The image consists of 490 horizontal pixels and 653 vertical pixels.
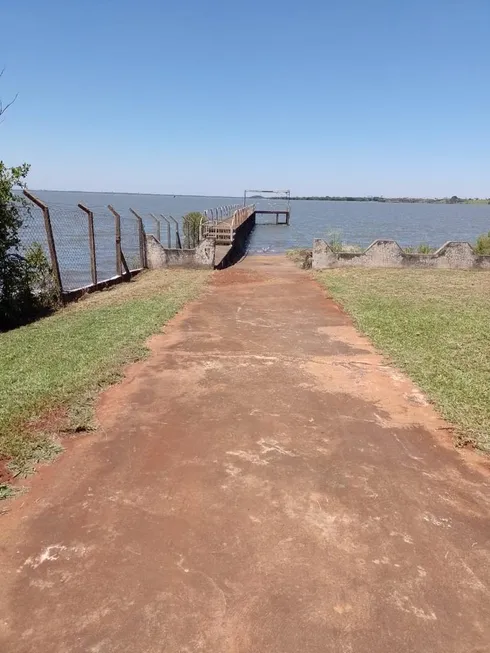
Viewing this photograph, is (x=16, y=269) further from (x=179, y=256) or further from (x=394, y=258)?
(x=394, y=258)

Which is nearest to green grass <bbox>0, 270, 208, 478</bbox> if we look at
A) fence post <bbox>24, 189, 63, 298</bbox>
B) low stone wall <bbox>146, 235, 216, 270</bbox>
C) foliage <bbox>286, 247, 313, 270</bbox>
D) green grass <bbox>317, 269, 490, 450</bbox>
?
fence post <bbox>24, 189, 63, 298</bbox>

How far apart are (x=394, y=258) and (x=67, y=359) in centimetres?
1266

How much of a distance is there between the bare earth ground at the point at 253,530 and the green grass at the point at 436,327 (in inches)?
14.7

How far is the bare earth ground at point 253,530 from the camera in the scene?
8.41 feet

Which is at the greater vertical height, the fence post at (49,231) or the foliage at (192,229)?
the fence post at (49,231)

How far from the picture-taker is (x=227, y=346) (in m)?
7.40

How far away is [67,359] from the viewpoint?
261 inches

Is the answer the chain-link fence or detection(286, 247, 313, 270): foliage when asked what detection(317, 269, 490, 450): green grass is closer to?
detection(286, 247, 313, 270): foliage

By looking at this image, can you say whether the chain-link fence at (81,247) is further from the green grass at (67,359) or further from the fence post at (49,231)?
the green grass at (67,359)

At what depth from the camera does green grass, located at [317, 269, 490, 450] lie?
5.41 meters

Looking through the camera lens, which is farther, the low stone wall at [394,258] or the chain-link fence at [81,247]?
the low stone wall at [394,258]

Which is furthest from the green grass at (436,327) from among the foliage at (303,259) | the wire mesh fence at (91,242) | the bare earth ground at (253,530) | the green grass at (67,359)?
the wire mesh fence at (91,242)

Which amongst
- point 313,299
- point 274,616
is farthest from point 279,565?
point 313,299

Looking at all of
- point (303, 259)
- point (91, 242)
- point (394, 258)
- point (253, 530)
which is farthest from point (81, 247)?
point (253, 530)
